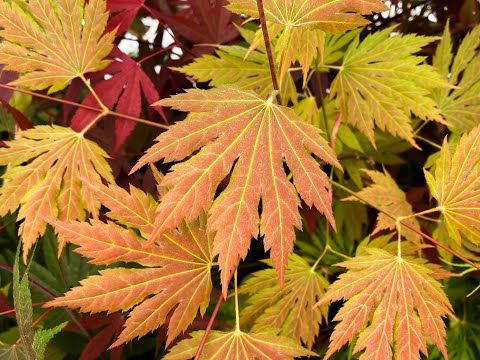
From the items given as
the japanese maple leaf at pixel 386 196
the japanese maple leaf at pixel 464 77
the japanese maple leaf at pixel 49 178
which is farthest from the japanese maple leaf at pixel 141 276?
the japanese maple leaf at pixel 464 77

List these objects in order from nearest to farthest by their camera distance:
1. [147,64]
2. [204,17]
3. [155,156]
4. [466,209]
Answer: [155,156] → [466,209] → [204,17] → [147,64]

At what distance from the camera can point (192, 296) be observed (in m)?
0.76

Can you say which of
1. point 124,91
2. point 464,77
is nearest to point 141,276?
point 124,91

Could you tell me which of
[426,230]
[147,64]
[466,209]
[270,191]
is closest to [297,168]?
[270,191]

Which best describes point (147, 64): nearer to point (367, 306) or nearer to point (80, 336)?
point (80, 336)

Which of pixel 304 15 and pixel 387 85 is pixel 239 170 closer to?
pixel 304 15

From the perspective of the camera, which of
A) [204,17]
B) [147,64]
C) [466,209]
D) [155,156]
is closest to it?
Answer: [155,156]

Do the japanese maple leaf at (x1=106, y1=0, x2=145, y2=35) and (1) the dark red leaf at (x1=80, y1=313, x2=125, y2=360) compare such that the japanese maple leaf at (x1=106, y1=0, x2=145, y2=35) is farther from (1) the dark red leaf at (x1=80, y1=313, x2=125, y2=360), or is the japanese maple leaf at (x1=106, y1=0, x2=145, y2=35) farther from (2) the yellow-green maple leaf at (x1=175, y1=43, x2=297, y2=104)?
(1) the dark red leaf at (x1=80, y1=313, x2=125, y2=360)

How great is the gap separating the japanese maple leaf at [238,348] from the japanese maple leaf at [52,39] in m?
0.54

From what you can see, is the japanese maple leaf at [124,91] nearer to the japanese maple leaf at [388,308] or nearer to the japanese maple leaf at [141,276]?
the japanese maple leaf at [141,276]

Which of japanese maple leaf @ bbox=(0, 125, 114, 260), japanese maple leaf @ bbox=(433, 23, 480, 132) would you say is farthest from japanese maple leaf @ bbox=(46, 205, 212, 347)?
japanese maple leaf @ bbox=(433, 23, 480, 132)

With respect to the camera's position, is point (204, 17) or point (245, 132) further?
point (204, 17)

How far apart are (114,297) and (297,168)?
32 centimetres

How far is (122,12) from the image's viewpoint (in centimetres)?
104
